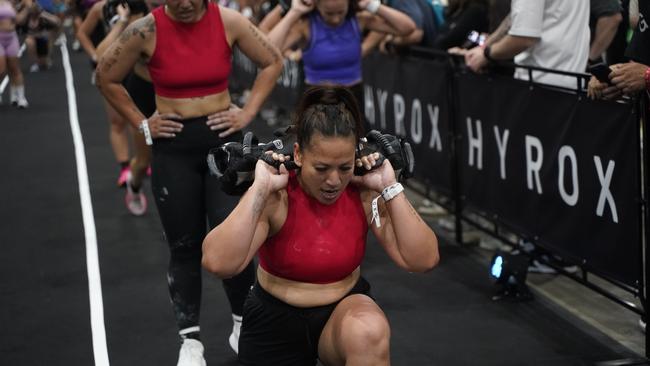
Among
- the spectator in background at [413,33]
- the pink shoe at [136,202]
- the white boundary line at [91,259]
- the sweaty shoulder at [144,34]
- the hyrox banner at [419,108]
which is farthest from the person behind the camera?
the pink shoe at [136,202]

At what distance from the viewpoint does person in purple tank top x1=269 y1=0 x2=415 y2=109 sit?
7664mm

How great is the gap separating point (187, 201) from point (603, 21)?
11.8 ft

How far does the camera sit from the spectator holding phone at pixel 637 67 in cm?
528

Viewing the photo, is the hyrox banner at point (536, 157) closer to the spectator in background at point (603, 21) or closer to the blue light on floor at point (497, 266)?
the blue light on floor at point (497, 266)

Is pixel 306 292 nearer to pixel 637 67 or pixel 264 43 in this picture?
pixel 264 43

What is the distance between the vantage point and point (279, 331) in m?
4.07

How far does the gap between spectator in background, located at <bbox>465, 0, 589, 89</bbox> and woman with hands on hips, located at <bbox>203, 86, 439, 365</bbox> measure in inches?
113

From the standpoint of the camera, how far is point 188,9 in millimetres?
5109

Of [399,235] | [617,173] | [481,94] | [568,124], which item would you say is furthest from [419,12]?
[399,235]

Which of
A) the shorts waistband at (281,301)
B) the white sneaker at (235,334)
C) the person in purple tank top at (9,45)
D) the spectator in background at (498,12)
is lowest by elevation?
the person in purple tank top at (9,45)

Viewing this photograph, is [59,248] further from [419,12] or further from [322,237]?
[322,237]

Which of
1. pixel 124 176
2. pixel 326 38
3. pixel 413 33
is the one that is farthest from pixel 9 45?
pixel 326 38

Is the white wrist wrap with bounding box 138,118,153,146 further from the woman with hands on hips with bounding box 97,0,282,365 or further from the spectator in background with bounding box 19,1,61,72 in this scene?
the spectator in background with bounding box 19,1,61,72

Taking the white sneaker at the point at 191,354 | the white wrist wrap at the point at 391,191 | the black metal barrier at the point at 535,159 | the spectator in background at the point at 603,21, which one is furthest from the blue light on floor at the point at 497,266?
the white wrist wrap at the point at 391,191
